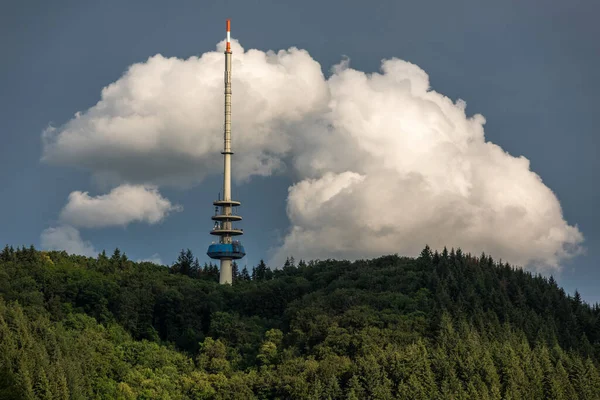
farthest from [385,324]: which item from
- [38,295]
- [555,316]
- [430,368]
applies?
[38,295]

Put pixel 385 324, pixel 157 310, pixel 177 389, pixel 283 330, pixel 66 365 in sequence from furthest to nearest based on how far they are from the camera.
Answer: pixel 157 310 → pixel 283 330 → pixel 385 324 → pixel 177 389 → pixel 66 365

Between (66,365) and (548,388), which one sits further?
(548,388)

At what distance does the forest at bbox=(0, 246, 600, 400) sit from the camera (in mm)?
137000

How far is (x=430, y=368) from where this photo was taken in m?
142

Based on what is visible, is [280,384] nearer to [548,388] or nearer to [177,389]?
[177,389]

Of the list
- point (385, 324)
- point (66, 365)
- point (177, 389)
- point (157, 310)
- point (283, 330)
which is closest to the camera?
point (66, 365)

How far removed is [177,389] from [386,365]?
3086 centimetres

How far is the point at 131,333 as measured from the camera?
174 m

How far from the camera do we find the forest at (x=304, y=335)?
137m

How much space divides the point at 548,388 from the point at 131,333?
72.9m

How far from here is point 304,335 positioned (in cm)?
15575

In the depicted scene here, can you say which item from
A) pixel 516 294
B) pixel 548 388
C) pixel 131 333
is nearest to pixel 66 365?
pixel 131 333

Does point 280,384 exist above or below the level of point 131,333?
below

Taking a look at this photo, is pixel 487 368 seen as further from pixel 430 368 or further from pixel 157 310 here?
pixel 157 310
